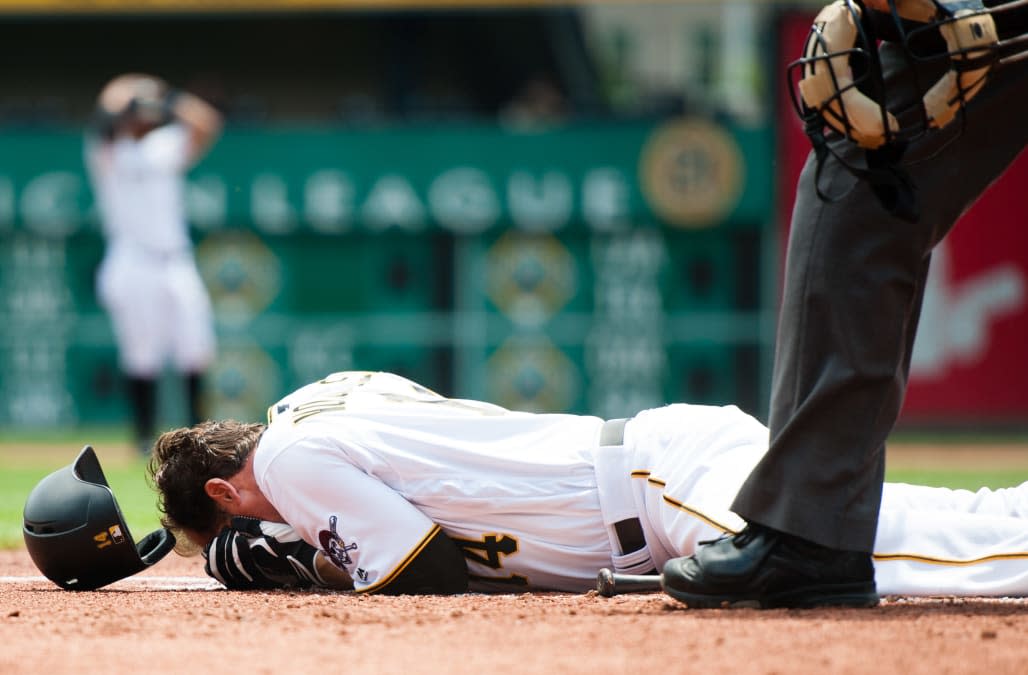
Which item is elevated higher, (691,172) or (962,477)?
(691,172)

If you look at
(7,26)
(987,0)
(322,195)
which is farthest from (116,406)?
(987,0)

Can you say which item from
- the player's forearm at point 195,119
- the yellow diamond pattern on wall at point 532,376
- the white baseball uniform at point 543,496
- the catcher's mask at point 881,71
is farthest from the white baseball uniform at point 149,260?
the catcher's mask at point 881,71

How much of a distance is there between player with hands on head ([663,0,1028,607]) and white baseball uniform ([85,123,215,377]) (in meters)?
7.03

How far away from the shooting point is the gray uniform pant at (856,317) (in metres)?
2.72

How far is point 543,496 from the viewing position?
3.33 meters

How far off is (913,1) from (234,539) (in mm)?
1950

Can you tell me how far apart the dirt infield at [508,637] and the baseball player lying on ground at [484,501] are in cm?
11

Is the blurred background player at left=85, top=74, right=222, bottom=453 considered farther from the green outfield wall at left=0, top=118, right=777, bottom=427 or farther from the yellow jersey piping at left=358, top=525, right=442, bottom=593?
the yellow jersey piping at left=358, top=525, right=442, bottom=593

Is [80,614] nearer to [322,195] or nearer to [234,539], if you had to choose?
[234,539]

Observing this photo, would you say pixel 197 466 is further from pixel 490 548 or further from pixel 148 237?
pixel 148 237

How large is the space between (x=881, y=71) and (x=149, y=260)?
24.9 ft

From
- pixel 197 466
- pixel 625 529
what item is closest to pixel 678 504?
pixel 625 529

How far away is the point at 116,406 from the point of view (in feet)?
37.0

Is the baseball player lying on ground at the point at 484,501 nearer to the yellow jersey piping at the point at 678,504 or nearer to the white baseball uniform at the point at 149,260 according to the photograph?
the yellow jersey piping at the point at 678,504
